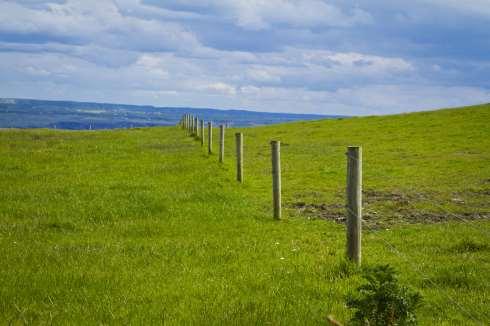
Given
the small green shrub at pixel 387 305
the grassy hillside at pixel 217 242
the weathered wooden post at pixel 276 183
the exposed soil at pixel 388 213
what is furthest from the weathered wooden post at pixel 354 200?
the weathered wooden post at pixel 276 183

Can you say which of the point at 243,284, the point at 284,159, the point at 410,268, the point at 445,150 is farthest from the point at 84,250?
the point at 445,150

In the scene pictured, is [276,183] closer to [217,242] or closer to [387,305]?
[217,242]

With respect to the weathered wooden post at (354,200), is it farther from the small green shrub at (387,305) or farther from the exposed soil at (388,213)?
the exposed soil at (388,213)

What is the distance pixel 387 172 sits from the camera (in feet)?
105

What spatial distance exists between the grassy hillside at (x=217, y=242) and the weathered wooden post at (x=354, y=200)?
38 cm

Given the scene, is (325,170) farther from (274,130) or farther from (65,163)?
(274,130)

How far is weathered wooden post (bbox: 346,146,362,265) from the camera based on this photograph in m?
11.2

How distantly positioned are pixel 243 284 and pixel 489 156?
3194 centimetres

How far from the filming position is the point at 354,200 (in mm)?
11336

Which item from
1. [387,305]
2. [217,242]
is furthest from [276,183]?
[387,305]

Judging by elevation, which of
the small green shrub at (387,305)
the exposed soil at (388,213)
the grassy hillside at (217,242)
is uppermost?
the small green shrub at (387,305)

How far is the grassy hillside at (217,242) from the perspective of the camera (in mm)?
9336

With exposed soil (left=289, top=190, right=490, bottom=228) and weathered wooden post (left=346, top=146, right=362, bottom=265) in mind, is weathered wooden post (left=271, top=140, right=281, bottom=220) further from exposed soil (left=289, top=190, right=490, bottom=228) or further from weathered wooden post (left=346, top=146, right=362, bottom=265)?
weathered wooden post (left=346, top=146, right=362, bottom=265)

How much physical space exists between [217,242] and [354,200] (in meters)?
3.88
